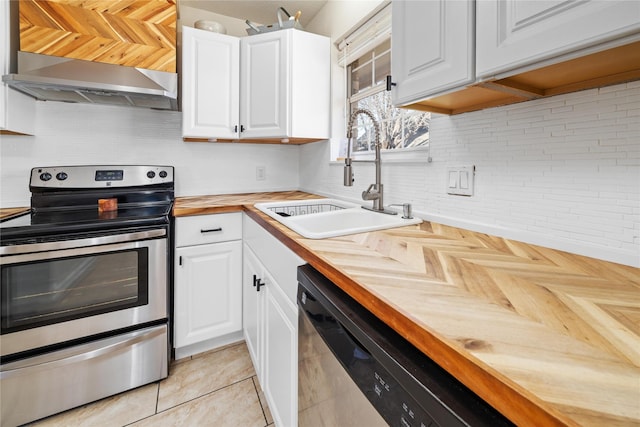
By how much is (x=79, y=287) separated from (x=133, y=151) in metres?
1.09

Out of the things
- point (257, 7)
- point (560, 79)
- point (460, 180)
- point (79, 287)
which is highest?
point (257, 7)

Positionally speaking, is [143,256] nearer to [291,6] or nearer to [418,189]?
[418,189]

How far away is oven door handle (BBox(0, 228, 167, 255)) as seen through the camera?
48.6 inches

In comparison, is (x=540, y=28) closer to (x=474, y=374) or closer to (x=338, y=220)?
(x=474, y=374)

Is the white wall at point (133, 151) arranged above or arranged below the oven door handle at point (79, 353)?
above

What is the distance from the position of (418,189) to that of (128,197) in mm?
1764

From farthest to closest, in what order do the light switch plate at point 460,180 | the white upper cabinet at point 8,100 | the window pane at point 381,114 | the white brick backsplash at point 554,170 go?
the window pane at point 381,114
the white upper cabinet at point 8,100
the light switch plate at point 460,180
the white brick backsplash at point 554,170

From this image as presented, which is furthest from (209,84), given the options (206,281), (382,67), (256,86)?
(206,281)

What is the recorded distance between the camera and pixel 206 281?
178 centimetres

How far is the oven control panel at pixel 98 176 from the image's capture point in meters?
1.69

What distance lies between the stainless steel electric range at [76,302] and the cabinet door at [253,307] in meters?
0.43

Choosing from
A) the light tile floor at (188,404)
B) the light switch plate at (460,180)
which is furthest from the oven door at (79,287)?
the light switch plate at (460,180)

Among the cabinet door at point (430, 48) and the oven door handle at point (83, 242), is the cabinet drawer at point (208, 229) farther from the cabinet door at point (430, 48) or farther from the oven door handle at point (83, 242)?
the cabinet door at point (430, 48)

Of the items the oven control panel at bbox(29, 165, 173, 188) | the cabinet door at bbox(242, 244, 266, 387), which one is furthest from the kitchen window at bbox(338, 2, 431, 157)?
the oven control panel at bbox(29, 165, 173, 188)
